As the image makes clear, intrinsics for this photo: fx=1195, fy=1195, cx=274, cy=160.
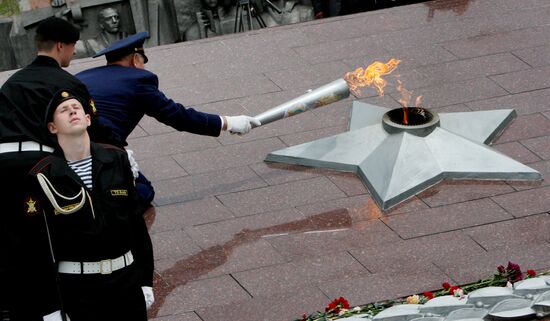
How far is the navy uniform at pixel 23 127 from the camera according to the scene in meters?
5.33

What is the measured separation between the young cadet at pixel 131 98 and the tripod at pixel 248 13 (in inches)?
243

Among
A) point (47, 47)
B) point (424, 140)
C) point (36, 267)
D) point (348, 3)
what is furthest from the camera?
point (348, 3)

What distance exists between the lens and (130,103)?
7.27m

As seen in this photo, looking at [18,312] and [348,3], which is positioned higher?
[18,312]

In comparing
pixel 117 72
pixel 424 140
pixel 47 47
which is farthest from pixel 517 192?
pixel 47 47

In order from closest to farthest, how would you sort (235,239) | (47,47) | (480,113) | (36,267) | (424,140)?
(36,267)
(47,47)
(235,239)
(424,140)
(480,113)

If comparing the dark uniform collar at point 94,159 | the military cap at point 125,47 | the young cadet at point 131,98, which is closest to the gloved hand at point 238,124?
the young cadet at point 131,98

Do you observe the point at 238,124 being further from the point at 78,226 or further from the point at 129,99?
the point at 78,226

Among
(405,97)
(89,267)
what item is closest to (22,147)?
(89,267)

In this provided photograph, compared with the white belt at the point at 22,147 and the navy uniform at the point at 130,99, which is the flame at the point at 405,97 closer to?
the navy uniform at the point at 130,99

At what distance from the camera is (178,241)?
724 centimetres

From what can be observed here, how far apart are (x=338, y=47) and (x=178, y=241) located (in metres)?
3.32

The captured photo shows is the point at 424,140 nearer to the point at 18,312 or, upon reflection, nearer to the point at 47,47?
the point at 47,47

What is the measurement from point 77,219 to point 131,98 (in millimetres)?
2179
